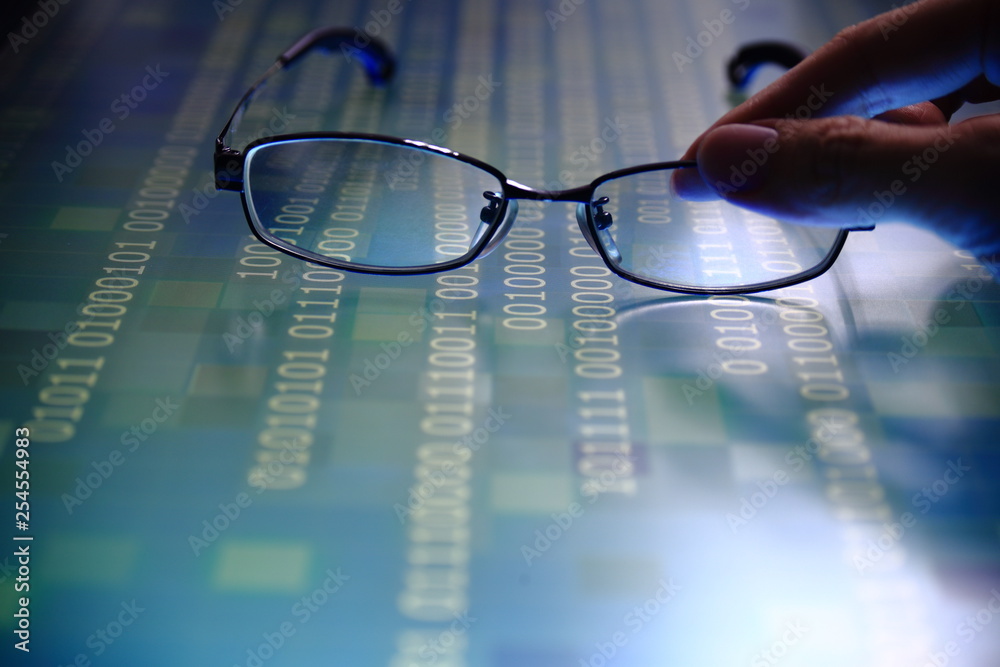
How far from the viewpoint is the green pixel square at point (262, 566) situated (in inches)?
17.2

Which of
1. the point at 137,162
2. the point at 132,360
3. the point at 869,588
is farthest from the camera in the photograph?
the point at 137,162

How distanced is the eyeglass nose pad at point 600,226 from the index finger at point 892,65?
0.10 metres

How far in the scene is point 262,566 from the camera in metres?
0.44

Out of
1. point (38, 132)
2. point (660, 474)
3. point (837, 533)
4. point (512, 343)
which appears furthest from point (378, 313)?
point (38, 132)

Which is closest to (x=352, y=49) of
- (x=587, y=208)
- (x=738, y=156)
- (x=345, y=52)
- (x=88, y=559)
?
(x=345, y=52)

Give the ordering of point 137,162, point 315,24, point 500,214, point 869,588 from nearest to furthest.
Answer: point 869,588 < point 500,214 < point 137,162 < point 315,24

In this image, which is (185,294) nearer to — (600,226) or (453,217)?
(453,217)

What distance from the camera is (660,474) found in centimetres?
50

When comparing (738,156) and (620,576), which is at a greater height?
(738,156)

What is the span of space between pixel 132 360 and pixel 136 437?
0.08 m

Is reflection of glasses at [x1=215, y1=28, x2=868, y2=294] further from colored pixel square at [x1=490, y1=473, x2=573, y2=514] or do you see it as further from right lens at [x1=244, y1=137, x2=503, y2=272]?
colored pixel square at [x1=490, y1=473, x2=573, y2=514]

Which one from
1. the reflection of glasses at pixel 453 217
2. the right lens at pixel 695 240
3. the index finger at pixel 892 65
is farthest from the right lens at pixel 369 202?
the index finger at pixel 892 65

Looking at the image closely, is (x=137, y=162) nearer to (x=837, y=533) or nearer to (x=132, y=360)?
(x=132, y=360)

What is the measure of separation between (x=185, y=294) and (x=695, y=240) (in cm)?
42
